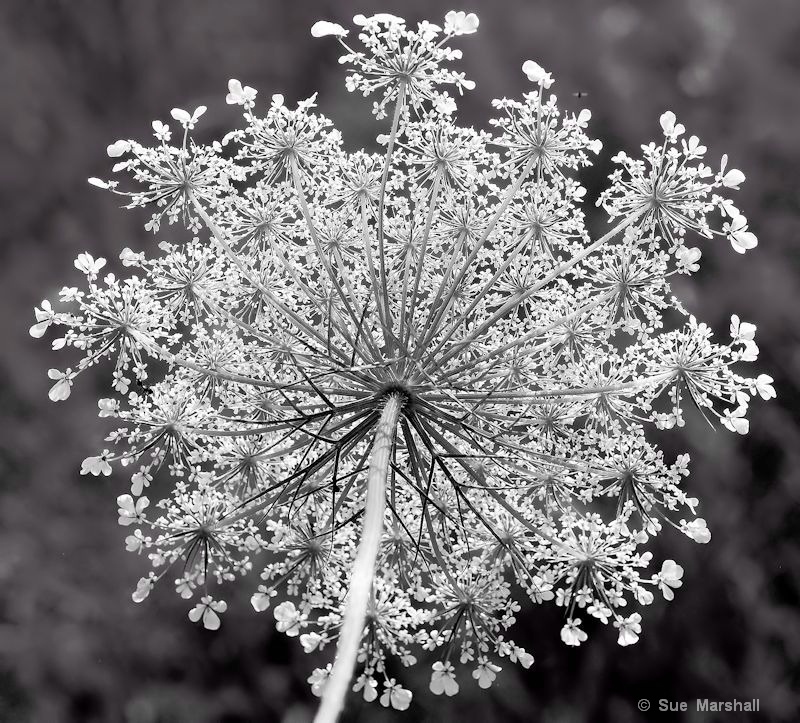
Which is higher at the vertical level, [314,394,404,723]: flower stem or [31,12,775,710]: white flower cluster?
[31,12,775,710]: white flower cluster

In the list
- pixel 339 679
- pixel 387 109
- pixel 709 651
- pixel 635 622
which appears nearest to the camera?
pixel 339 679

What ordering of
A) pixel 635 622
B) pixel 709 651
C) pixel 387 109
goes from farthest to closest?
pixel 709 651
pixel 387 109
pixel 635 622

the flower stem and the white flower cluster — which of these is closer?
Result: the flower stem

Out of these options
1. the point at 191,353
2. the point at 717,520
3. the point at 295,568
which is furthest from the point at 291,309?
the point at 717,520

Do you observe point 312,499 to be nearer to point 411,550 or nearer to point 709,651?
point 411,550

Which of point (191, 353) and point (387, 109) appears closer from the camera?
point (191, 353)
